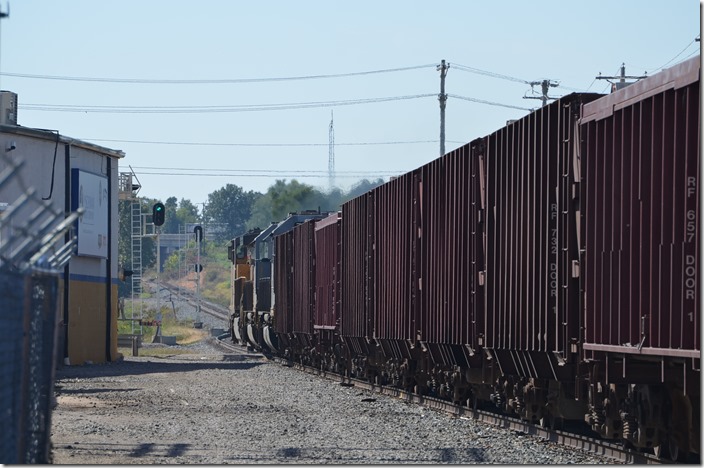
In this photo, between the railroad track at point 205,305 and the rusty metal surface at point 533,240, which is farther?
the railroad track at point 205,305

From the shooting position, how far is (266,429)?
54.1ft

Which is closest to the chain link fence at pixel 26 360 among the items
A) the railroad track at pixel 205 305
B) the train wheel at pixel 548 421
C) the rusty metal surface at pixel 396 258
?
the train wheel at pixel 548 421

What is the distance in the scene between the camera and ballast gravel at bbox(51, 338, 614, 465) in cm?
1316

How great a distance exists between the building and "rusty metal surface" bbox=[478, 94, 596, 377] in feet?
68.0

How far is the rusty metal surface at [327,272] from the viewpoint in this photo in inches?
1110

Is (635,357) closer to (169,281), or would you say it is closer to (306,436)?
(306,436)

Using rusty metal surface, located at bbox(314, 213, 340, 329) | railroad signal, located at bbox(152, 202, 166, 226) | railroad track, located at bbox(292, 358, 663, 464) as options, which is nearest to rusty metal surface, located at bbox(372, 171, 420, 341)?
railroad track, located at bbox(292, 358, 663, 464)

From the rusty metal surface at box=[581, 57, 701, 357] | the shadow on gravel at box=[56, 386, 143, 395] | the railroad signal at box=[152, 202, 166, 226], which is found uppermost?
the railroad signal at box=[152, 202, 166, 226]

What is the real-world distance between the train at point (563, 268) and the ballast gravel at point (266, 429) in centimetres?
80

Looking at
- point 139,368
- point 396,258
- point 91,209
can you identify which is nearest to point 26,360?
point 396,258

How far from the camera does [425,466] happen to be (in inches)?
482

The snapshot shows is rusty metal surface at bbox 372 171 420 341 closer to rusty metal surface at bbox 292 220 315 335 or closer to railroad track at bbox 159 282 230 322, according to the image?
rusty metal surface at bbox 292 220 315 335

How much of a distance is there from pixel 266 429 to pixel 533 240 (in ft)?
15.6

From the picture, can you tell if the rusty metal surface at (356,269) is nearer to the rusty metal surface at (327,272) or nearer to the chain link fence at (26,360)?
the rusty metal surface at (327,272)
